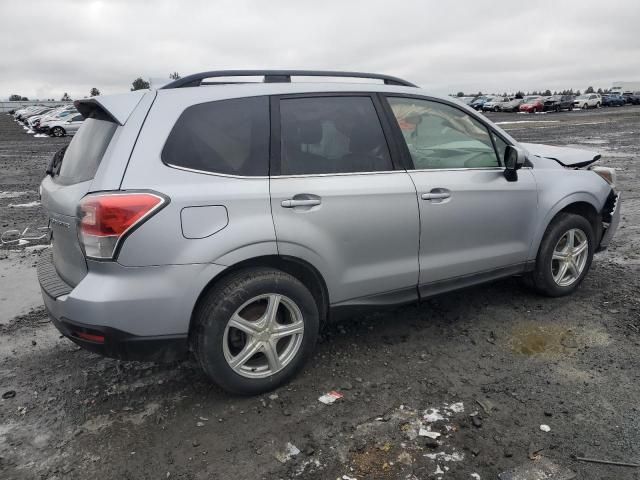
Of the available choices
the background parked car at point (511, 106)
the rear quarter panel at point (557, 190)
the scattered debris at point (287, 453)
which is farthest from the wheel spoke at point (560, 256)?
the background parked car at point (511, 106)

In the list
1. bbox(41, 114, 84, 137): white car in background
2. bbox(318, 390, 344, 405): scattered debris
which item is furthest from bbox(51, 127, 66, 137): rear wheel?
bbox(318, 390, 344, 405): scattered debris

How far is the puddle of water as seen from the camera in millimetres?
3730

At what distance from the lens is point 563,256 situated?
180 inches

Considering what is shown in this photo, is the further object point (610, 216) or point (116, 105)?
point (610, 216)

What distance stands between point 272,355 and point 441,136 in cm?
204

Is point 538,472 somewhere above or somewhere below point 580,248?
below

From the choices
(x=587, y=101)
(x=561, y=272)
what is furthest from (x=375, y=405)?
(x=587, y=101)

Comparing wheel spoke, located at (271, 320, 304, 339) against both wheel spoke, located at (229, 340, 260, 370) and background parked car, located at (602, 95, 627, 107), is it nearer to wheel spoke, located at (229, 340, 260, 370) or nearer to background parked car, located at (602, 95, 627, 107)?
wheel spoke, located at (229, 340, 260, 370)

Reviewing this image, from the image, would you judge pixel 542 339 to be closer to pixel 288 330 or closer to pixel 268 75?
pixel 288 330

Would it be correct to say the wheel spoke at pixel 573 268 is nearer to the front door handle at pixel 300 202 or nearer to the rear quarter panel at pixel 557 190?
the rear quarter panel at pixel 557 190

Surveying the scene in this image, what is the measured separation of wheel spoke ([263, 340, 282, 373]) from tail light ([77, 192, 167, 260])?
104cm

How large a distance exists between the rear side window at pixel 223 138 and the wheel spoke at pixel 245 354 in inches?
39.8

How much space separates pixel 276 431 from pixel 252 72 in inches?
85.8

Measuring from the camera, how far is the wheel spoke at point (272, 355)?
125 inches
